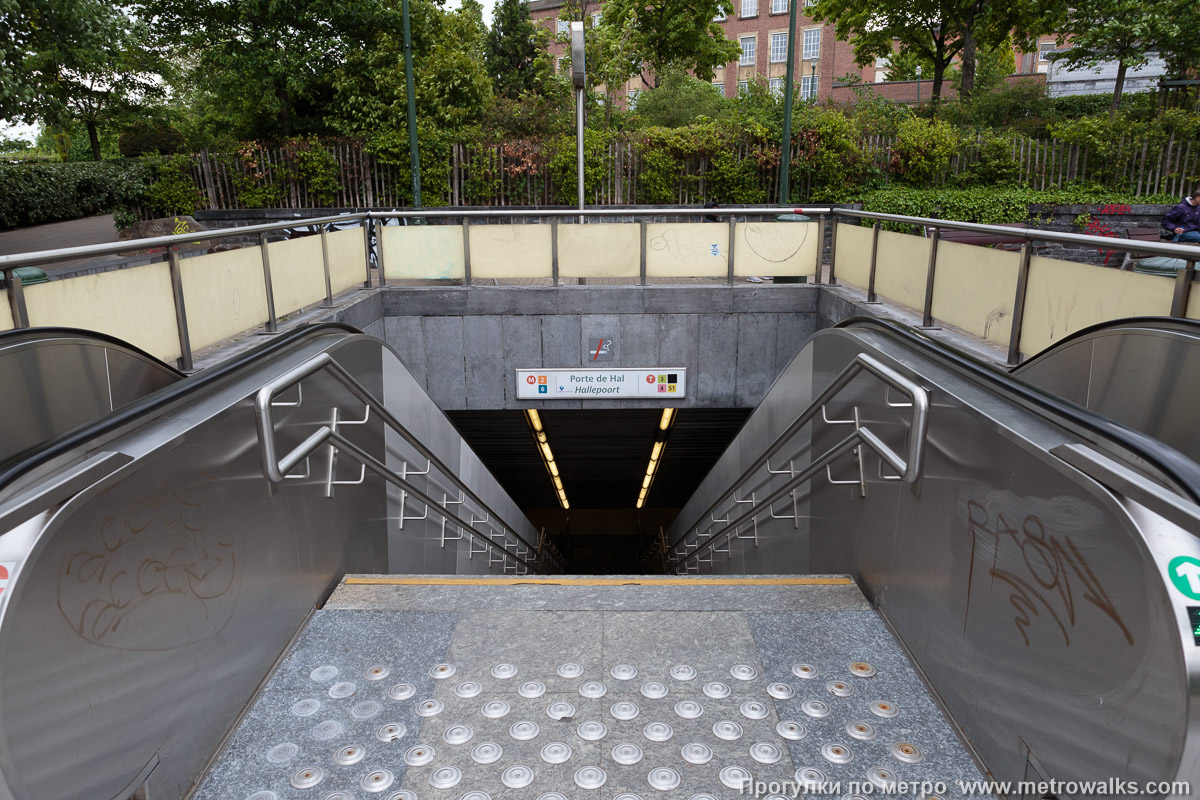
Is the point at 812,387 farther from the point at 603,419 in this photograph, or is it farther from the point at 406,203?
the point at 406,203

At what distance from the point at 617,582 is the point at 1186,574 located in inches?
119

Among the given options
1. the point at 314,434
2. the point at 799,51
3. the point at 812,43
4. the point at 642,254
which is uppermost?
the point at 812,43

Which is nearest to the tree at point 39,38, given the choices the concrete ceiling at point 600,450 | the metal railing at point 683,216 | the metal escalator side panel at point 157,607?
the metal railing at point 683,216

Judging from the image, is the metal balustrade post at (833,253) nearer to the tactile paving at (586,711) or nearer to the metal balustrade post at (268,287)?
the metal balustrade post at (268,287)

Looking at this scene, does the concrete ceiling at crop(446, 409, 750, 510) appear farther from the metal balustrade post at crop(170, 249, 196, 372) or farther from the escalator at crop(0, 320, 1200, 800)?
the escalator at crop(0, 320, 1200, 800)

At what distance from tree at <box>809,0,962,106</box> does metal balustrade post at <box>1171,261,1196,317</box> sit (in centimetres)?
2319

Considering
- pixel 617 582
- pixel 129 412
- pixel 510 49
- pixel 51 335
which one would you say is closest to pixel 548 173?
pixel 617 582

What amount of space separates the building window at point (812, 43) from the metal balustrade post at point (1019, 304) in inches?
1930

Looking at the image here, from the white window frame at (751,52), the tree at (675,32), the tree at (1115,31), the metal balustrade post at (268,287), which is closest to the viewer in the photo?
the metal balustrade post at (268,287)

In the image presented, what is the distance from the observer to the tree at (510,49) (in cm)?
4084

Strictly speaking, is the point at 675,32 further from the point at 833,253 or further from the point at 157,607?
the point at 157,607

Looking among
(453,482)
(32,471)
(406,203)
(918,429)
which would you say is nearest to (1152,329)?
(918,429)

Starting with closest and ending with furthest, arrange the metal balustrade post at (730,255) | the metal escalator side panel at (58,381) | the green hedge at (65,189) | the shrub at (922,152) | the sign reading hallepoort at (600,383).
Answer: the metal escalator side panel at (58,381), the sign reading hallepoort at (600,383), the metal balustrade post at (730,255), the shrub at (922,152), the green hedge at (65,189)

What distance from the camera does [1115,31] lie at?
20.8 metres
